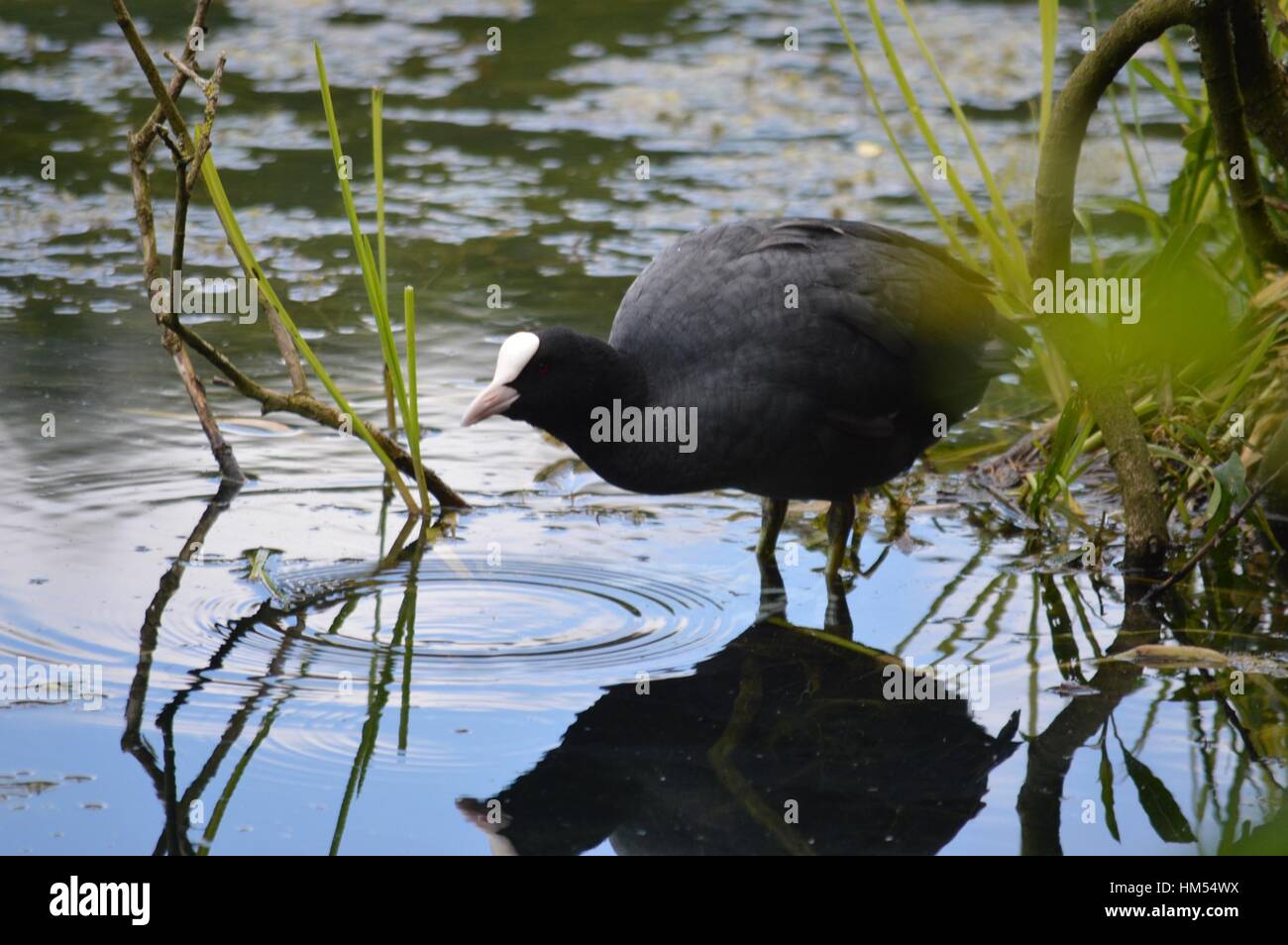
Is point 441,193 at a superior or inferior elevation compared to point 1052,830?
superior

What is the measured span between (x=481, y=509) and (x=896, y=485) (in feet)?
4.19

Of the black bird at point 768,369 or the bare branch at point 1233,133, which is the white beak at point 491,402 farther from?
the bare branch at point 1233,133

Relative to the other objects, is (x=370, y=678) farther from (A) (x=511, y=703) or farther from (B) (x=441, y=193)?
(B) (x=441, y=193)

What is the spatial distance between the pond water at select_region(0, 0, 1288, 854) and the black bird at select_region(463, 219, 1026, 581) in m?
0.35

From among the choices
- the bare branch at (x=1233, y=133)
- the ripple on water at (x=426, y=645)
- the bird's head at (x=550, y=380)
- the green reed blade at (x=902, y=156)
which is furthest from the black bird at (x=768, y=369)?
the bare branch at (x=1233, y=133)

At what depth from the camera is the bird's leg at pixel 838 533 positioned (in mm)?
4172

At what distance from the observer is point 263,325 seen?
20.2ft

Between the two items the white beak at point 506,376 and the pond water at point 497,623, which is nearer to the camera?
the pond water at point 497,623

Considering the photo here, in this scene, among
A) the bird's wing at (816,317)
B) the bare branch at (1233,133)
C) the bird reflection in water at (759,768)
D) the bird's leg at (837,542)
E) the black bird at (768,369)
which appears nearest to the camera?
the bird reflection in water at (759,768)

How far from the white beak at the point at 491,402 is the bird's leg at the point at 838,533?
0.97 metres

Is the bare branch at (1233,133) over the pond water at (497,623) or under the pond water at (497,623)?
over

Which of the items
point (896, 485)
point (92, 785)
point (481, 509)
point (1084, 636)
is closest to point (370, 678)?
point (92, 785)

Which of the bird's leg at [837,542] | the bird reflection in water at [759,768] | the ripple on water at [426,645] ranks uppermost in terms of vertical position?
the bird's leg at [837,542]

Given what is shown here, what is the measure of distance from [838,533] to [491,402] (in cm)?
106
